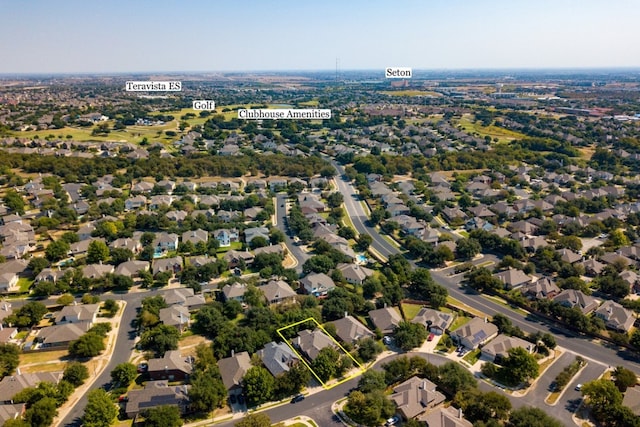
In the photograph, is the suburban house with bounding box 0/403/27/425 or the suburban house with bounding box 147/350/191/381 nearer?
the suburban house with bounding box 0/403/27/425

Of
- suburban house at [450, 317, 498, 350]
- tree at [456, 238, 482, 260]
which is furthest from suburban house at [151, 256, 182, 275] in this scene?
tree at [456, 238, 482, 260]

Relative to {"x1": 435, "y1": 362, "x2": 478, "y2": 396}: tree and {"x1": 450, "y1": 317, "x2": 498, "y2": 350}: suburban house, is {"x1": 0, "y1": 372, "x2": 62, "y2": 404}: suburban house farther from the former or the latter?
{"x1": 450, "y1": 317, "x2": 498, "y2": 350}: suburban house

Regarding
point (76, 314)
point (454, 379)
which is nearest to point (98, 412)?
point (76, 314)

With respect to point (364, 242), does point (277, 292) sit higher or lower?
lower

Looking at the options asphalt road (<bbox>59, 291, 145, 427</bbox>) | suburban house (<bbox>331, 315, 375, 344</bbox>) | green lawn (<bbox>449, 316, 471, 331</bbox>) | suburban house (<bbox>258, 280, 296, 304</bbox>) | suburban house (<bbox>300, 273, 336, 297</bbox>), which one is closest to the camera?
asphalt road (<bbox>59, 291, 145, 427</bbox>)

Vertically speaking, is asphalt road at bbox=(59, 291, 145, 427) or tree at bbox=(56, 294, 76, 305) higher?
tree at bbox=(56, 294, 76, 305)

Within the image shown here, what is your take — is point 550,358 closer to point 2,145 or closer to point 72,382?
point 72,382

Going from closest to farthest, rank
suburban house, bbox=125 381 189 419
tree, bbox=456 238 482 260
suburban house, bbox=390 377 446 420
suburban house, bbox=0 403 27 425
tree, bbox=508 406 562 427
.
Answer: 1. tree, bbox=508 406 562 427
2. suburban house, bbox=0 403 27 425
3. suburban house, bbox=390 377 446 420
4. suburban house, bbox=125 381 189 419
5. tree, bbox=456 238 482 260

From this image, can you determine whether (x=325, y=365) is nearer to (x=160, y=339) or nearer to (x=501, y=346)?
(x=160, y=339)
